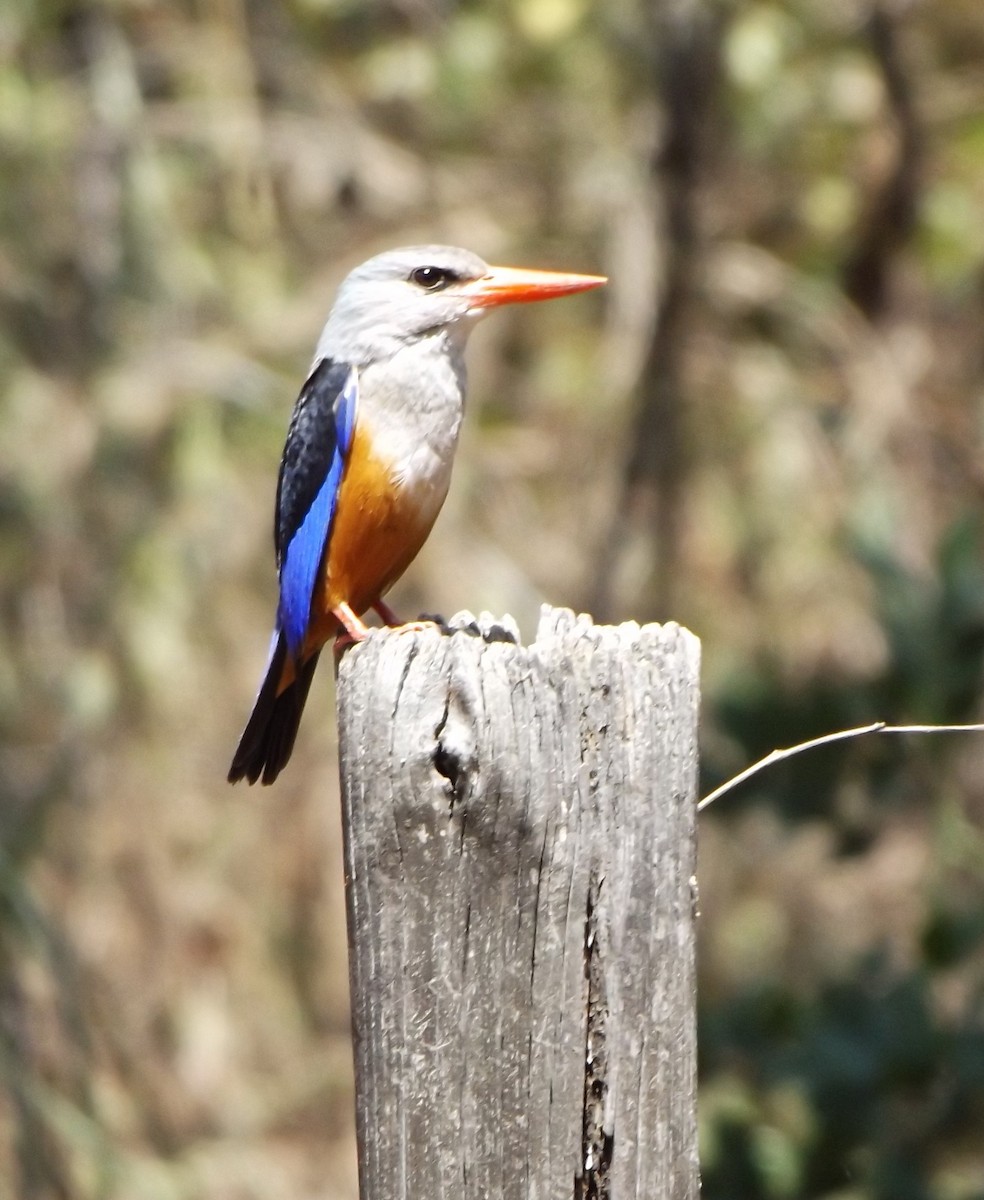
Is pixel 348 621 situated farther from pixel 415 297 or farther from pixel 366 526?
pixel 415 297

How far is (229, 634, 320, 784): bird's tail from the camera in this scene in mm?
3533

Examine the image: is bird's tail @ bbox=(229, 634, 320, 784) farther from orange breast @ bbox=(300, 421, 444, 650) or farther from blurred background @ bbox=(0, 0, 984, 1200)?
blurred background @ bbox=(0, 0, 984, 1200)

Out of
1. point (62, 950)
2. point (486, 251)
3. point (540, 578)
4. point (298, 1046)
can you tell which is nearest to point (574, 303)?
point (486, 251)

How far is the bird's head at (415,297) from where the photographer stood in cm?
387

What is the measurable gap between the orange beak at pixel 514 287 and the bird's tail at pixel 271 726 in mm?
885

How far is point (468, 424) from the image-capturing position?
6969mm

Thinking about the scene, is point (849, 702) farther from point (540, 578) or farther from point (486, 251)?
point (486, 251)

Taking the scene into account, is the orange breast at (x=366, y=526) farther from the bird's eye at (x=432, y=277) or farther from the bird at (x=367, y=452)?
the bird's eye at (x=432, y=277)

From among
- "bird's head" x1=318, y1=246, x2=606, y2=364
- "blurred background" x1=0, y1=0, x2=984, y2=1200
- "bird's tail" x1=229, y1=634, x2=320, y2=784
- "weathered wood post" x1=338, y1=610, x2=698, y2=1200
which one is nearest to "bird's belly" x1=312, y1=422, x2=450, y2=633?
"bird's tail" x1=229, y1=634, x2=320, y2=784

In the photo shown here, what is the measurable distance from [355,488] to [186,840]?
3443mm

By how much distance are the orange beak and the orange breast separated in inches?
16.9

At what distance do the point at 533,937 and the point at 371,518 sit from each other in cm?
174

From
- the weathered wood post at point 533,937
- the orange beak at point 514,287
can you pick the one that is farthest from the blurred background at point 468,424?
the weathered wood post at point 533,937

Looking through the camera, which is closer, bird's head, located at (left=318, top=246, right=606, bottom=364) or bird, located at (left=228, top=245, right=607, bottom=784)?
bird, located at (left=228, top=245, right=607, bottom=784)
